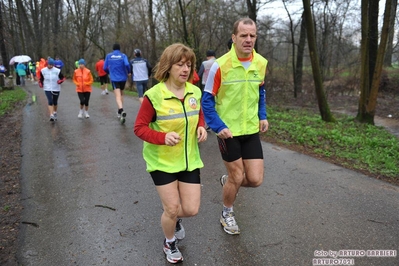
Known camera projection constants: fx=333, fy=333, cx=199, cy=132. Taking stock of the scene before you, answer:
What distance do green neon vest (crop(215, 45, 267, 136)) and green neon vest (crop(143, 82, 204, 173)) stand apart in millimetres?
471

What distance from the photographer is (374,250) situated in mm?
3217

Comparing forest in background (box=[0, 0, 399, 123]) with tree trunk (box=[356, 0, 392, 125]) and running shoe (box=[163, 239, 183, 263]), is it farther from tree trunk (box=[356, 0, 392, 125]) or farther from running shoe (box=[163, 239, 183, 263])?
running shoe (box=[163, 239, 183, 263])

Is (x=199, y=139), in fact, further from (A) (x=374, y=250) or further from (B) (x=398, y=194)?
(B) (x=398, y=194)

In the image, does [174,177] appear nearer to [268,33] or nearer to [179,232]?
[179,232]

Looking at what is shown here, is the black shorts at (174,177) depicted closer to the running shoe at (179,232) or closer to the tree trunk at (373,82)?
the running shoe at (179,232)

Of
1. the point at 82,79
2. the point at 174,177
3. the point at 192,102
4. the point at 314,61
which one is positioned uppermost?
the point at 314,61

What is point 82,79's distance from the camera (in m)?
9.45

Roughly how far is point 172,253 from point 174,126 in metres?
1.19

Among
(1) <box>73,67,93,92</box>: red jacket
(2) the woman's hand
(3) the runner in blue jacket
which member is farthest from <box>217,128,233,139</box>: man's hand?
(1) <box>73,67,93,92</box>: red jacket

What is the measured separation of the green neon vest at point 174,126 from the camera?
279 cm

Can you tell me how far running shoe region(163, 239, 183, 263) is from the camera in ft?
9.98

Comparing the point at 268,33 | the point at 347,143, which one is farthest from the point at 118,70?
the point at 268,33

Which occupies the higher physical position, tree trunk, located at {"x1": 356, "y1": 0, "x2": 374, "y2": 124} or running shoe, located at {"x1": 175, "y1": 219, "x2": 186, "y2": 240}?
tree trunk, located at {"x1": 356, "y1": 0, "x2": 374, "y2": 124}

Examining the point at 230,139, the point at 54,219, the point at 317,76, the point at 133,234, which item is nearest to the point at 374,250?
the point at 230,139
